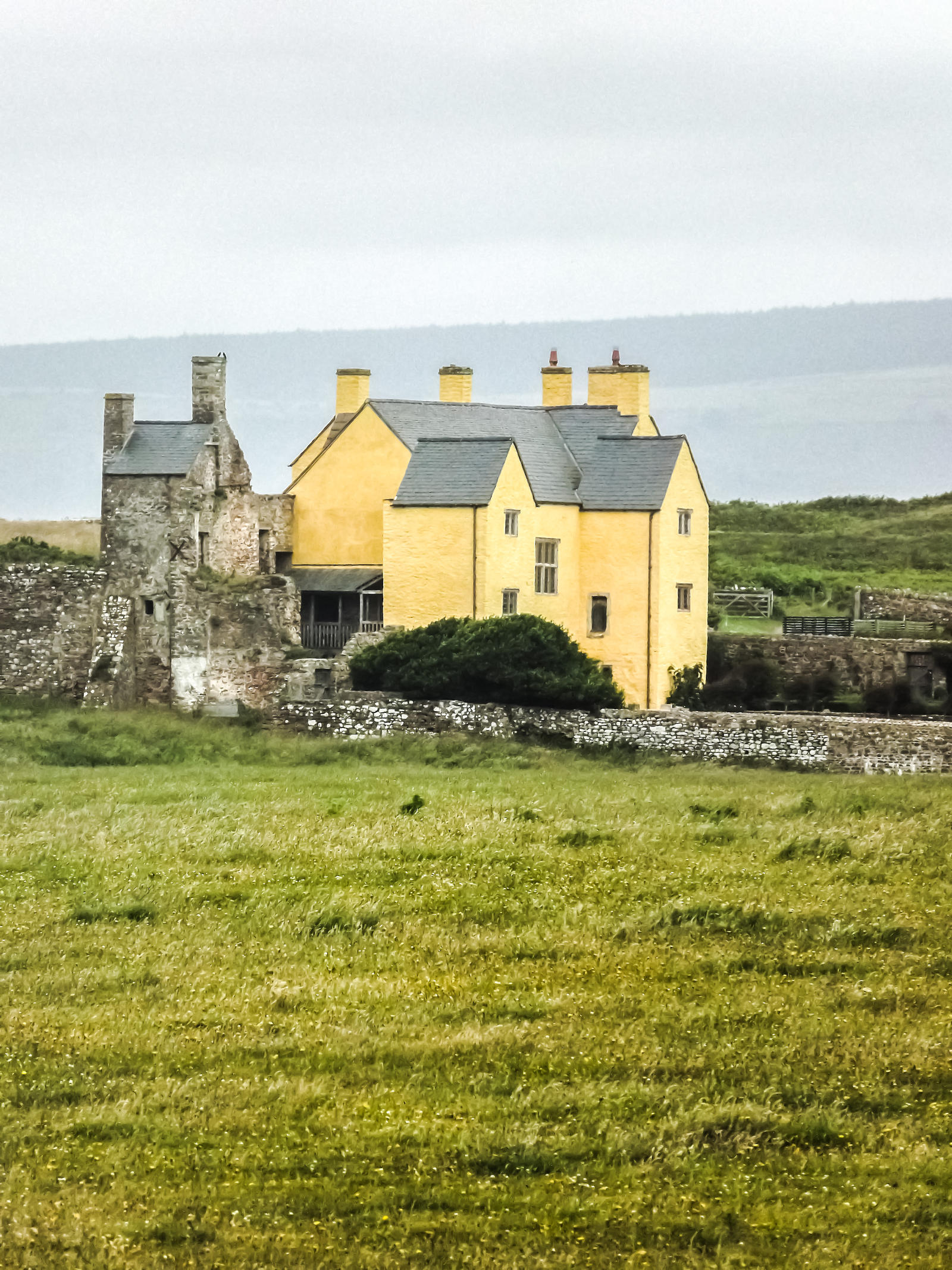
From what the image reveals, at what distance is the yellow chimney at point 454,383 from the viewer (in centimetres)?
5581

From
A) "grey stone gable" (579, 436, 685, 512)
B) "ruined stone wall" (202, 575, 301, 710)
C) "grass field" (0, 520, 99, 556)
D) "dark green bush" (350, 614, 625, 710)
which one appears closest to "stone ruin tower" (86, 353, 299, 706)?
"ruined stone wall" (202, 575, 301, 710)

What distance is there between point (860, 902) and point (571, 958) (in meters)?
4.38

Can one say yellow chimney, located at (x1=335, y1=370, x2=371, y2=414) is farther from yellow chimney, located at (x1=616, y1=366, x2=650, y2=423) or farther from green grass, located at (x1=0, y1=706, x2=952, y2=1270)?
green grass, located at (x1=0, y1=706, x2=952, y2=1270)

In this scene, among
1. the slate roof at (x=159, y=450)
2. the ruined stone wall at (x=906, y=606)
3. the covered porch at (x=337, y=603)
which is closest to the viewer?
the slate roof at (x=159, y=450)

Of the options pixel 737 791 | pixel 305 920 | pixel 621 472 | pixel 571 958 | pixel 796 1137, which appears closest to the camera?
pixel 796 1137

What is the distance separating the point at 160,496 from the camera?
47.1 meters

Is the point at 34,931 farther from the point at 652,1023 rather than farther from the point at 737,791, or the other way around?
the point at 737,791

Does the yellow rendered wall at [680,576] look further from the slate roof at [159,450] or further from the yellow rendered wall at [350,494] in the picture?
the slate roof at [159,450]

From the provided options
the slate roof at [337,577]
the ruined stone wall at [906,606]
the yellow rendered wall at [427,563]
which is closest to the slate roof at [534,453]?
the yellow rendered wall at [427,563]

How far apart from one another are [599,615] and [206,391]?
1303 centimetres

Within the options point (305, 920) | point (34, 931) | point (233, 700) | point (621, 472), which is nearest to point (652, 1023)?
point (305, 920)

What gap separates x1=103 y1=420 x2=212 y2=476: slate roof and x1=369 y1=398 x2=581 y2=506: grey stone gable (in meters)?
6.13

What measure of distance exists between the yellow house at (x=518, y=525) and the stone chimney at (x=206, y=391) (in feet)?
14.4

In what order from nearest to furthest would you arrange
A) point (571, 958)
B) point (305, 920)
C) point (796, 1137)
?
point (796, 1137), point (571, 958), point (305, 920)
